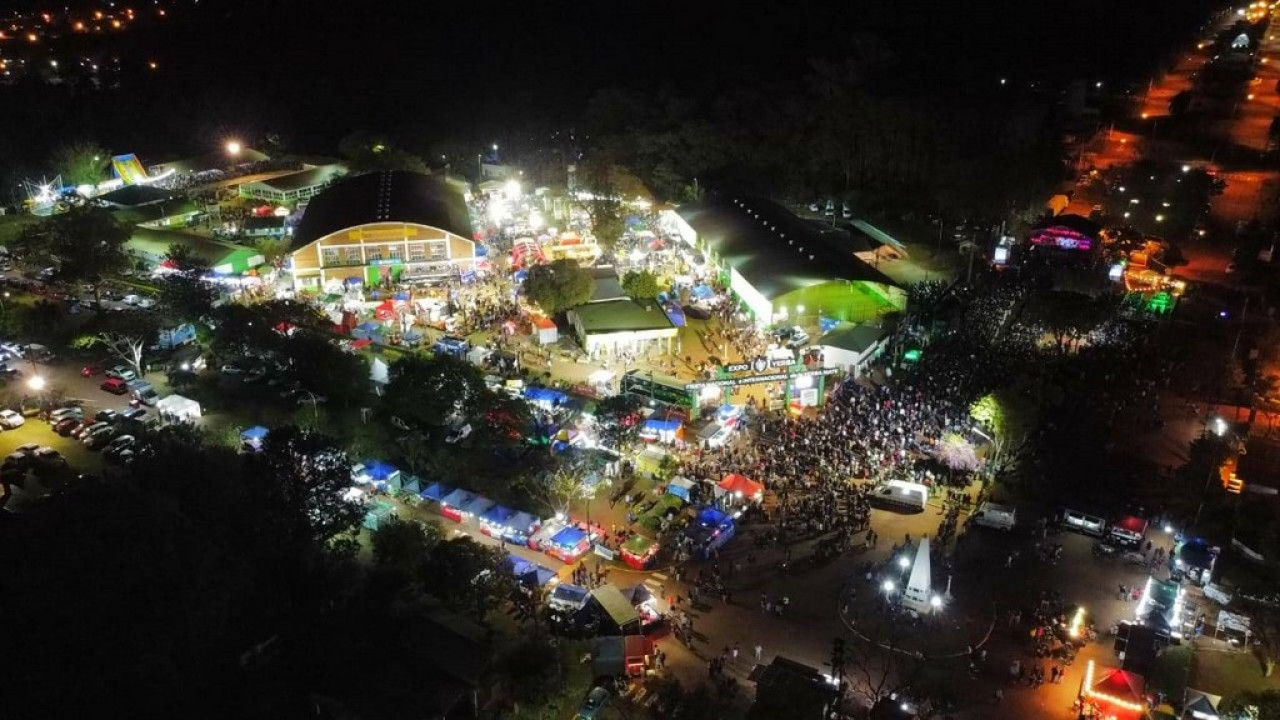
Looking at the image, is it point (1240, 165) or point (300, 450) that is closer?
point (300, 450)

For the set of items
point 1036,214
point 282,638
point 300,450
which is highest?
point 1036,214

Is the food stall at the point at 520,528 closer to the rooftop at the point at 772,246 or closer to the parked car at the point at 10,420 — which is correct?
the rooftop at the point at 772,246

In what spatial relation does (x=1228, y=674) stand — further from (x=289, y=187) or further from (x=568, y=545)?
(x=289, y=187)

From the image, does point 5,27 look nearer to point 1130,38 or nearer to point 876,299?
point 876,299

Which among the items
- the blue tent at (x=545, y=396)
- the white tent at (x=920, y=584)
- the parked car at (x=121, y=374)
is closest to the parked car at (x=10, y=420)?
the parked car at (x=121, y=374)

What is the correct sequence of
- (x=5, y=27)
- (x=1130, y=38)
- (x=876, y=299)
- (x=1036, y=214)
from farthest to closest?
(x=5, y=27), (x=1130, y=38), (x=1036, y=214), (x=876, y=299)

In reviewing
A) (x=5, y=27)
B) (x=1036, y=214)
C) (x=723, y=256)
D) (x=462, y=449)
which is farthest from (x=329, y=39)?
(x=462, y=449)

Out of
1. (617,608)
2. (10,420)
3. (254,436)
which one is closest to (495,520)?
(617,608)
